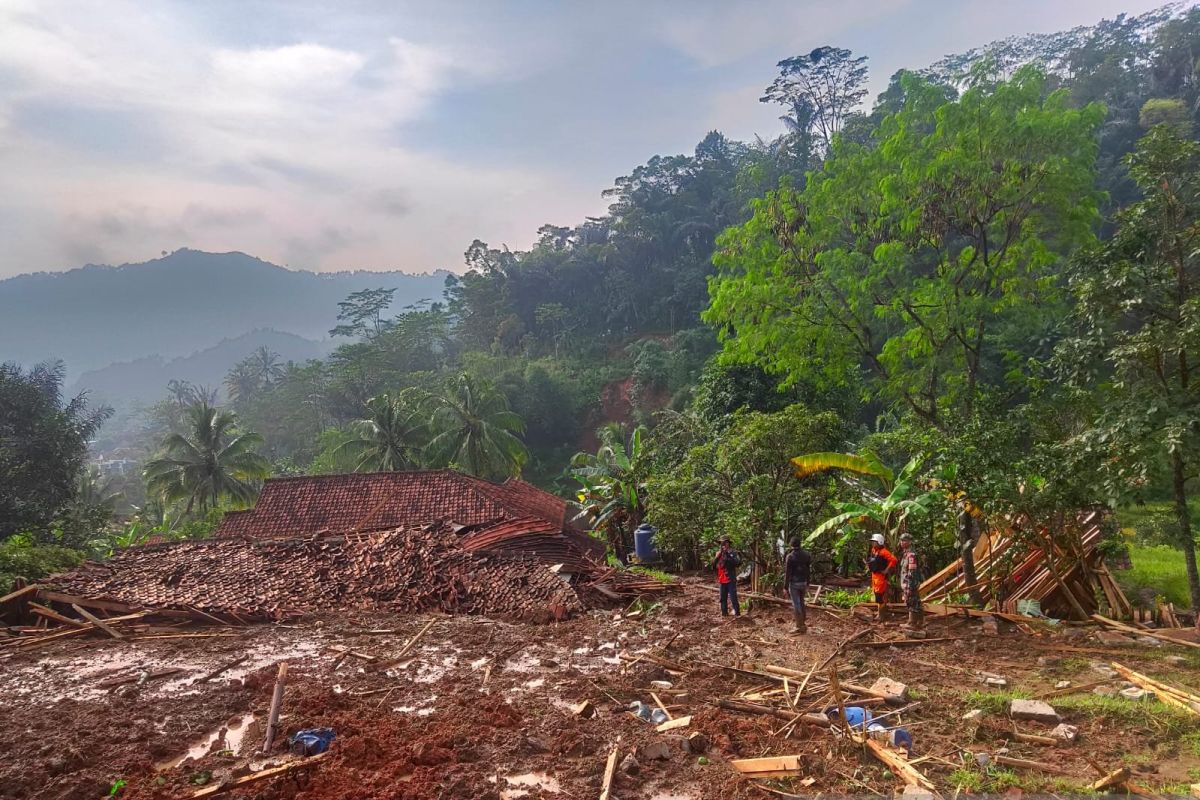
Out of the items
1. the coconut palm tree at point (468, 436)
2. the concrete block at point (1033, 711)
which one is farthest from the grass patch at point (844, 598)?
the coconut palm tree at point (468, 436)

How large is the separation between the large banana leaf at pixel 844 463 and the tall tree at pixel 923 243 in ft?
4.71

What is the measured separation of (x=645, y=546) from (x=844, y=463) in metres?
8.52

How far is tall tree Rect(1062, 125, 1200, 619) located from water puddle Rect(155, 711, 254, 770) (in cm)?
1041

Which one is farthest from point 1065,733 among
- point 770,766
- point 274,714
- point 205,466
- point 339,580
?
point 205,466

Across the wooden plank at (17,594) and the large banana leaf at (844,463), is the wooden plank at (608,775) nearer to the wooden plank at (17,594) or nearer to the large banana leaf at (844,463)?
the large banana leaf at (844,463)

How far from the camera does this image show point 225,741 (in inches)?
277

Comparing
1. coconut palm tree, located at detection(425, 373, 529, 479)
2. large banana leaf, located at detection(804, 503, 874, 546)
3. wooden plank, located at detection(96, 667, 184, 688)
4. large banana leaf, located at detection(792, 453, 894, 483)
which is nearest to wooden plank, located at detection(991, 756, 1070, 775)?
large banana leaf, located at detection(804, 503, 874, 546)

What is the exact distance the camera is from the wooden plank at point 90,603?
488 inches

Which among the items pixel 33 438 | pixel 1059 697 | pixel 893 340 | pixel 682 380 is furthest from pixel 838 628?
pixel 682 380

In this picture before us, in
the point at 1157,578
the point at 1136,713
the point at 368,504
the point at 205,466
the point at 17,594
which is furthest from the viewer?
the point at 205,466

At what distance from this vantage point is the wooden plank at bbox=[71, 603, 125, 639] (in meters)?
11.5

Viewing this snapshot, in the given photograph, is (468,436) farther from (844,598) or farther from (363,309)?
(363,309)

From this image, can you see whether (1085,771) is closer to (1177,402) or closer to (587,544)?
(1177,402)

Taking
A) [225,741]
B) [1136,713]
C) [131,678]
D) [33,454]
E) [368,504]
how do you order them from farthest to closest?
[33,454] → [368,504] → [131,678] → [225,741] → [1136,713]
